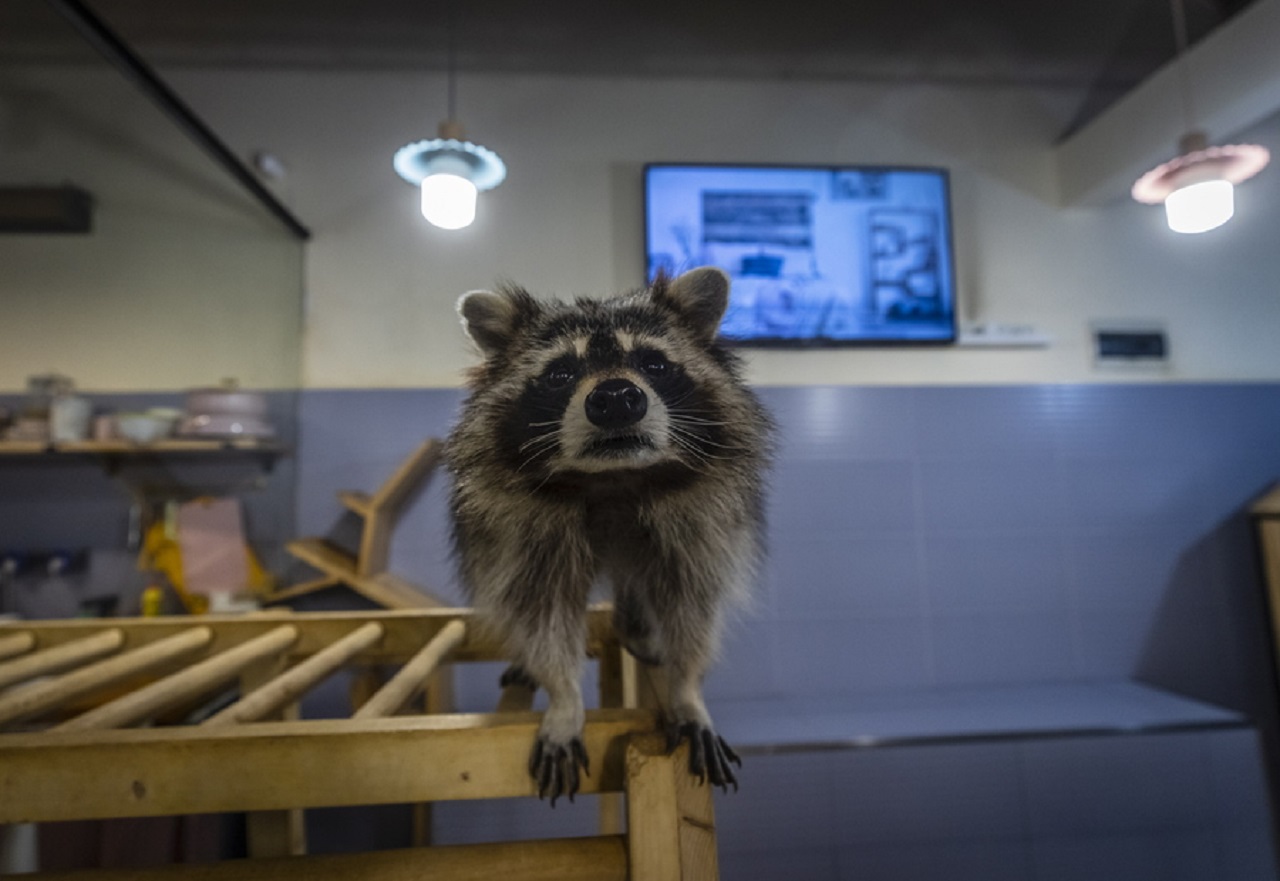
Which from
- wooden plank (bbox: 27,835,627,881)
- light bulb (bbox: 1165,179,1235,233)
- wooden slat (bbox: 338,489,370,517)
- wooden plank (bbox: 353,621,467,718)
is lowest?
wooden plank (bbox: 27,835,627,881)

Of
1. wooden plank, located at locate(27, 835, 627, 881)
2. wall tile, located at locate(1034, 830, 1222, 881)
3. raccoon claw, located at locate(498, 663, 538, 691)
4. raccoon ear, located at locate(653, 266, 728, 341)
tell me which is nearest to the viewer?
wooden plank, located at locate(27, 835, 627, 881)

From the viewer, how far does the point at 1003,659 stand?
1997mm

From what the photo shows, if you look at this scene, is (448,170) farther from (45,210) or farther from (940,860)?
(940,860)

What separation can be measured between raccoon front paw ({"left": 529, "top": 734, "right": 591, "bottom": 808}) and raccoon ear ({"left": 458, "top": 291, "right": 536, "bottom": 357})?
51 centimetres

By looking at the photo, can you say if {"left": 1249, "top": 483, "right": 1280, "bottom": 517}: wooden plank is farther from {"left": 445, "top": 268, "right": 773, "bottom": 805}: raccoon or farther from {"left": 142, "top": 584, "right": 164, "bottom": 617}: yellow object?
{"left": 142, "top": 584, "right": 164, "bottom": 617}: yellow object

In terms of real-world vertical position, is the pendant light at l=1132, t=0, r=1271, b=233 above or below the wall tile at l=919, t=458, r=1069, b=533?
above

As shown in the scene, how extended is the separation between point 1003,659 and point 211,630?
7.15 feet

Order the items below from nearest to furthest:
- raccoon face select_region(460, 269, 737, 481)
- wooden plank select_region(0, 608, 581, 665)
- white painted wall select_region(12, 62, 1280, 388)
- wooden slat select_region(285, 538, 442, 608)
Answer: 1. raccoon face select_region(460, 269, 737, 481)
2. wooden plank select_region(0, 608, 581, 665)
3. wooden slat select_region(285, 538, 442, 608)
4. white painted wall select_region(12, 62, 1280, 388)

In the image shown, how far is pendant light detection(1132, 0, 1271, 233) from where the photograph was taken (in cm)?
134

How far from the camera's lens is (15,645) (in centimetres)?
108

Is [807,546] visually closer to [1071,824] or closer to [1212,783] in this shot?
[1071,824]

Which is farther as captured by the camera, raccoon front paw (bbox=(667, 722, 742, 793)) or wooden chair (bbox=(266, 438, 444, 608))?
wooden chair (bbox=(266, 438, 444, 608))

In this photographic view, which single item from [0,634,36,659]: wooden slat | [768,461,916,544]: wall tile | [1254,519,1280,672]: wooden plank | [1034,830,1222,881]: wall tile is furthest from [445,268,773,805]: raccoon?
[1254,519,1280,672]: wooden plank

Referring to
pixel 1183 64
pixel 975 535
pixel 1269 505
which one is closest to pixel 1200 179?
pixel 1183 64
